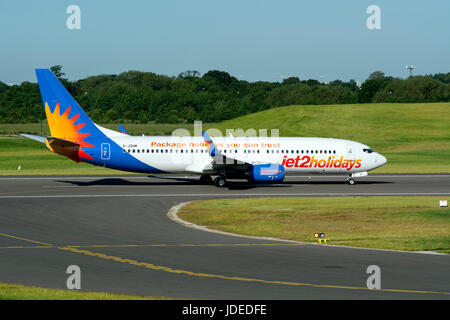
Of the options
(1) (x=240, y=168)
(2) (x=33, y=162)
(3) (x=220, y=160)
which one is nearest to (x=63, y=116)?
(3) (x=220, y=160)

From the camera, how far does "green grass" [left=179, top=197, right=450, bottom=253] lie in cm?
2667

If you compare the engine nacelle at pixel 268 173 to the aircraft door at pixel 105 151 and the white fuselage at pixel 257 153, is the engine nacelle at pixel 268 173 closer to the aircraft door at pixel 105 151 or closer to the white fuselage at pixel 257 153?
the white fuselage at pixel 257 153

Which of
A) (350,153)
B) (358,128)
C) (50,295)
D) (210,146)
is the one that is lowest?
(50,295)

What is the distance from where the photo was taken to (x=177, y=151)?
5025 cm

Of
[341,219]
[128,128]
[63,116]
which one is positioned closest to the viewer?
[341,219]

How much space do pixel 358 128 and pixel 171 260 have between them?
101 metres

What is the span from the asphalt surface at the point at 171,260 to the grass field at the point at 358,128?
45.2 meters

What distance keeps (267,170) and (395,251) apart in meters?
23.9

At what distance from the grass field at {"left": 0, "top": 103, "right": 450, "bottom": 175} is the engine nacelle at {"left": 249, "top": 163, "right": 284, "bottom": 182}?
1325 inches

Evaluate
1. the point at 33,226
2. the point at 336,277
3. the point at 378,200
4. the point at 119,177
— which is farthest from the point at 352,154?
the point at 336,277

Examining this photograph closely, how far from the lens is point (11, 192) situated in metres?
45.2

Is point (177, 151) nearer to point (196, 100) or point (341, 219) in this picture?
point (341, 219)

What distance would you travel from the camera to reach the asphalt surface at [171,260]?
58.5 feet
